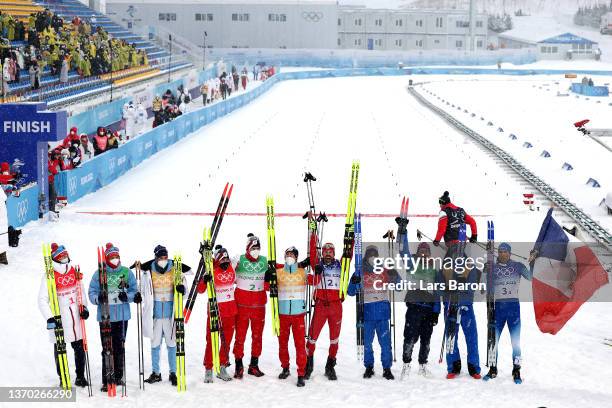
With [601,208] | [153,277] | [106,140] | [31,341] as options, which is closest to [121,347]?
[153,277]

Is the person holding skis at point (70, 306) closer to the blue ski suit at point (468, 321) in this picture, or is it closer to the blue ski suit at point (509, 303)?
the blue ski suit at point (468, 321)

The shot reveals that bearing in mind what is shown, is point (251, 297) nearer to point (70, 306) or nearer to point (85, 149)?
point (70, 306)

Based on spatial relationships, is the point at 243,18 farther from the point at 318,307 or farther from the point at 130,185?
the point at 318,307

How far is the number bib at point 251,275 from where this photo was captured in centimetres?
991

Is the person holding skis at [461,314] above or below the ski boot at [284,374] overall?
above

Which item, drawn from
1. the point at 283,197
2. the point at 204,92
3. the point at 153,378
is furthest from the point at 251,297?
the point at 204,92

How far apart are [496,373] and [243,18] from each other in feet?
249

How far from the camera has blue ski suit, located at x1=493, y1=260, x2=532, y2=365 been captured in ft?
32.4

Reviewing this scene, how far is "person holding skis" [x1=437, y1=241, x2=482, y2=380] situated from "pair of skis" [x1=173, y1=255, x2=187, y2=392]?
8.77ft

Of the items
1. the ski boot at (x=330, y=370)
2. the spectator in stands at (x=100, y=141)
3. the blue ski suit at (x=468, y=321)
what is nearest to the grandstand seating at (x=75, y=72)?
the spectator in stands at (x=100, y=141)

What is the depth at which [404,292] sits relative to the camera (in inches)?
414

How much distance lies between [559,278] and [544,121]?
106ft

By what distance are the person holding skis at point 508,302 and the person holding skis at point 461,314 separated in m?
0.20

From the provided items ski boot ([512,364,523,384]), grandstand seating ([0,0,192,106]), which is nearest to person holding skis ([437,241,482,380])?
ski boot ([512,364,523,384])
